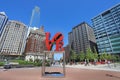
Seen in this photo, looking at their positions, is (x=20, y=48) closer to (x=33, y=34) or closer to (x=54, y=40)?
→ (x=33, y=34)

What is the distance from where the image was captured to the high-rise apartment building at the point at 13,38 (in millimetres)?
114225

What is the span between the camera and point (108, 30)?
9500 cm

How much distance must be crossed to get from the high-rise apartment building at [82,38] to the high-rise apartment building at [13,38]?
227 ft

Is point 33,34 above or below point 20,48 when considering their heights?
above

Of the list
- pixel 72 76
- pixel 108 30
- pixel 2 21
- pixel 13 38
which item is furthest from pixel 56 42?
pixel 2 21

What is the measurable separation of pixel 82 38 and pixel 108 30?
138 feet

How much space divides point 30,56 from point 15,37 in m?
54.2

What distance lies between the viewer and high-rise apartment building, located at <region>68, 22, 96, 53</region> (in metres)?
125

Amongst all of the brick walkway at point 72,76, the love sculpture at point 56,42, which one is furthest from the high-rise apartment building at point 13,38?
the love sculpture at point 56,42

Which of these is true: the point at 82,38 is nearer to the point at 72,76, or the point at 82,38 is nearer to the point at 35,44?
the point at 35,44

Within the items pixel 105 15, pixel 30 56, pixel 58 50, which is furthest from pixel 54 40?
pixel 105 15

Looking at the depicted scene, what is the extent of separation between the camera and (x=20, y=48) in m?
124

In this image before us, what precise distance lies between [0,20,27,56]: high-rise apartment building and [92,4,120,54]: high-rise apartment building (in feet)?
288

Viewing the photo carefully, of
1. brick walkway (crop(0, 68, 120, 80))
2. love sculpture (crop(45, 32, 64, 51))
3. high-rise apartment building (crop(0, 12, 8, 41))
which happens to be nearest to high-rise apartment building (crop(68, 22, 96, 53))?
high-rise apartment building (crop(0, 12, 8, 41))
